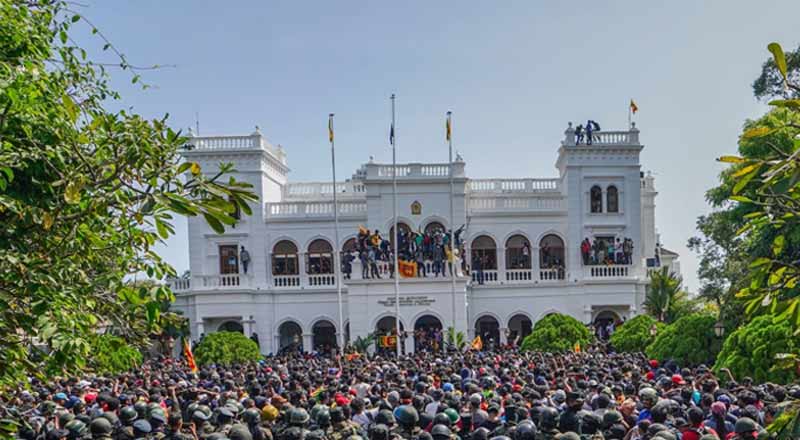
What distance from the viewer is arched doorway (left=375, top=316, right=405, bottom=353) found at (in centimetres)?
3145

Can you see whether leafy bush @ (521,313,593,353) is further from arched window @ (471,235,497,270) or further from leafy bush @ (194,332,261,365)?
arched window @ (471,235,497,270)

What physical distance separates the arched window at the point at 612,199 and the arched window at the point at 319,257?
12710 millimetres

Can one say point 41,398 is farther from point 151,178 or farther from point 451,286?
point 451,286

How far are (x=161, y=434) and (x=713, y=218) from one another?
27194mm

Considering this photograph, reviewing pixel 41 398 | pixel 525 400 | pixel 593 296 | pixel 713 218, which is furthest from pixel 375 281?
pixel 525 400

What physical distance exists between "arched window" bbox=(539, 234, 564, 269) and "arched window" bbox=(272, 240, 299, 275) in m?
11.2

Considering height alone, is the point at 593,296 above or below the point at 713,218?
below

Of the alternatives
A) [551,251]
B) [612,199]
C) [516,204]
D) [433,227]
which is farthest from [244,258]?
[612,199]

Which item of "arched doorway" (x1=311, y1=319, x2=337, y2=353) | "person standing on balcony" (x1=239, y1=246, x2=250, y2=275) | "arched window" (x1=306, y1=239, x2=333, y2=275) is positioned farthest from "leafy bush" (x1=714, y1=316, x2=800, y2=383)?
"person standing on balcony" (x1=239, y1=246, x2=250, y2=275)

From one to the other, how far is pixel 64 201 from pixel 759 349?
12122 mm

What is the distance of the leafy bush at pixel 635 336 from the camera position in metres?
22.3

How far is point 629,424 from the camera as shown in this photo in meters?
8.94

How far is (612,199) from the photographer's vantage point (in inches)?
1367

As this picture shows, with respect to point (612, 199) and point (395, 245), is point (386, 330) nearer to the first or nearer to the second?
point (395, 245)
